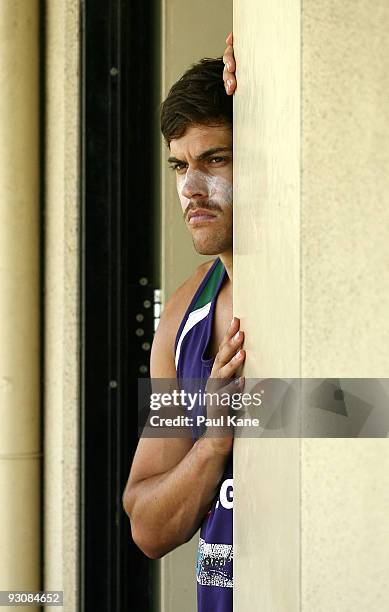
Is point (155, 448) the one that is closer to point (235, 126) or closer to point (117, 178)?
point (235, 126)

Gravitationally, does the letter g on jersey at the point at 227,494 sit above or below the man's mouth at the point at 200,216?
below

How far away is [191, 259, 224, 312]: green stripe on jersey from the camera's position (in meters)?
2.26

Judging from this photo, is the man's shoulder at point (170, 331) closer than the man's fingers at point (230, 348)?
No

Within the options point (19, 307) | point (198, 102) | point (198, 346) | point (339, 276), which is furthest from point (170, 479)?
point (19, 307)

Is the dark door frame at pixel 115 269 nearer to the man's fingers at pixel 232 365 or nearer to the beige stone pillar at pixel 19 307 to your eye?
the beige stone pillar at pixel 19 307

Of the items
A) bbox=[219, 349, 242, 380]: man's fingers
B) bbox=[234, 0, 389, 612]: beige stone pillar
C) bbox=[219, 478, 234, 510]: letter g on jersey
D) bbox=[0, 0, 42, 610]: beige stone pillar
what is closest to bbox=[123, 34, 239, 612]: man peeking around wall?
bbox=[219, 478, 234, 510]: letter g on jersey

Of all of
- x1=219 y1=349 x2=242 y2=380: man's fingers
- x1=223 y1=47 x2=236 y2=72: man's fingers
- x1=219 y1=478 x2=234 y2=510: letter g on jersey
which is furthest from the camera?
x1=219 y1=478 x2=234 y2=510: letter g on jersey

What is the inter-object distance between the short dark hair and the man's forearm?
709 millimetres

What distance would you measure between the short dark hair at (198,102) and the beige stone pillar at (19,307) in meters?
1.36

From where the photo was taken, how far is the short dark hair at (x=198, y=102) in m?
2.24

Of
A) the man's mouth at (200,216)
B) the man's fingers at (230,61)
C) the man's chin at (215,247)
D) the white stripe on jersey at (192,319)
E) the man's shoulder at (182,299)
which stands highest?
the man's fingers at (230,61)

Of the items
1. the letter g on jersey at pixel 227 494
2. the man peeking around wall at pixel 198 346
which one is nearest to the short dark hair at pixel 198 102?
the man peeking around wall at pixel 198 346

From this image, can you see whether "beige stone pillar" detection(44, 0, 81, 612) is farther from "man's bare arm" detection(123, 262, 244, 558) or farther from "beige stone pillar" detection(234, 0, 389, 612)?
"beige stone pillar" detection(234, 0, 389, 612)

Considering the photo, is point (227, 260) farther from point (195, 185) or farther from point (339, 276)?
point (339, 276)
